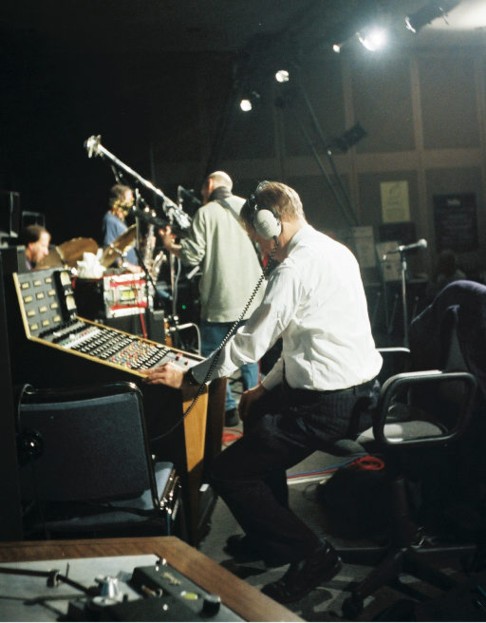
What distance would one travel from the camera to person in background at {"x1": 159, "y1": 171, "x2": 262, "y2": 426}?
400cm

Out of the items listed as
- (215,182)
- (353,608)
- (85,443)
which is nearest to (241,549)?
(353,608)

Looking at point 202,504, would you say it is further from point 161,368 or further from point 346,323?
point 346,323

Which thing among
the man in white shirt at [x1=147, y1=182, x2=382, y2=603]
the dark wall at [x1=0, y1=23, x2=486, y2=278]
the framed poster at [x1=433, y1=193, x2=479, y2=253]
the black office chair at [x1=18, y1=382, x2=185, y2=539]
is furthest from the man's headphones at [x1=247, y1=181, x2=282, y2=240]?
the framed poster at [x1=433, y1=193, x2=479, y2=253]

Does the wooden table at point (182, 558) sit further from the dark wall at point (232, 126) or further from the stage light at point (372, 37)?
the stage light at point (372, 37)

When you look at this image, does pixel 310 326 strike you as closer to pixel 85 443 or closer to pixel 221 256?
pixel 85 443

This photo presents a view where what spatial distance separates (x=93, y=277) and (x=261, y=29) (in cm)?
369

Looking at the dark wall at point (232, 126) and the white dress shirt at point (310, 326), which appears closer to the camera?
the white dress shirt at point (310, 326)

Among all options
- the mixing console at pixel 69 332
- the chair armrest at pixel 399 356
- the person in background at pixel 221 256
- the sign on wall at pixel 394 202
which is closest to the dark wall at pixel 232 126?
the sign on wall at pixel 394 202

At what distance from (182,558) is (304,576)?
1.44 m

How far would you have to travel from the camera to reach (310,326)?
2238 mm

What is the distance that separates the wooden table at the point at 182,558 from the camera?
86cm

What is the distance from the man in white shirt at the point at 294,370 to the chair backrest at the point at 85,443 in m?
0.38

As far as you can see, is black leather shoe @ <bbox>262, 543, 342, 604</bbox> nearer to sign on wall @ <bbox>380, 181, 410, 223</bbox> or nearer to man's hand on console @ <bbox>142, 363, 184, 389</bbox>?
man's hand on console @ <bbox>142, 363, 184, 389</bbox>

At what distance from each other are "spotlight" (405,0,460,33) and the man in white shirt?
12.2ft
